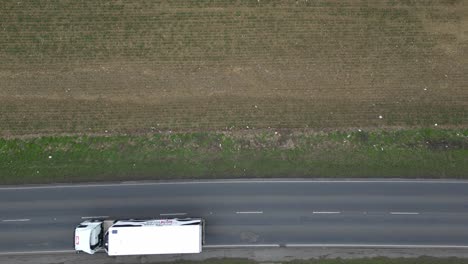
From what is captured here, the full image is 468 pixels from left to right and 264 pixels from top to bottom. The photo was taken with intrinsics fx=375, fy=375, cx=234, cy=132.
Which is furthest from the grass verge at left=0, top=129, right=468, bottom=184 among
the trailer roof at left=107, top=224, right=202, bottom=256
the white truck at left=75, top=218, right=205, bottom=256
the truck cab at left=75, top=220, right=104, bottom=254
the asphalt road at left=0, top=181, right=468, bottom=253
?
the trailer roof at left=107, top=224, right=202, bottom=256

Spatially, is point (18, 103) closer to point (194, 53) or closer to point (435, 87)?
point (194, 53)

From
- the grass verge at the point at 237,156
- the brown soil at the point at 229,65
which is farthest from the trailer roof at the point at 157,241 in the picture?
the brown soil at the point at 229,65

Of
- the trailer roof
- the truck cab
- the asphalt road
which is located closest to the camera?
the trailer roof

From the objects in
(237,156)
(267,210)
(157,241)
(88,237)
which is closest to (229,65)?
(237,156)

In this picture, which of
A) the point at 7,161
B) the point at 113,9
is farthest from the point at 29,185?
the point at 113,9

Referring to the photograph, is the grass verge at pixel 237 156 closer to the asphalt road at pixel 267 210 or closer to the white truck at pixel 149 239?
the asphalt road at pixel 267 210

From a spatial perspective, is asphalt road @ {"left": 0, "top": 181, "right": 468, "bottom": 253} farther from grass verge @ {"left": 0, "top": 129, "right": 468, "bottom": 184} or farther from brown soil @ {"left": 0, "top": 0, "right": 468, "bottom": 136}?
brown soil @ {"left": 0, "top": 0, "right": 468, "bottom": 136}
